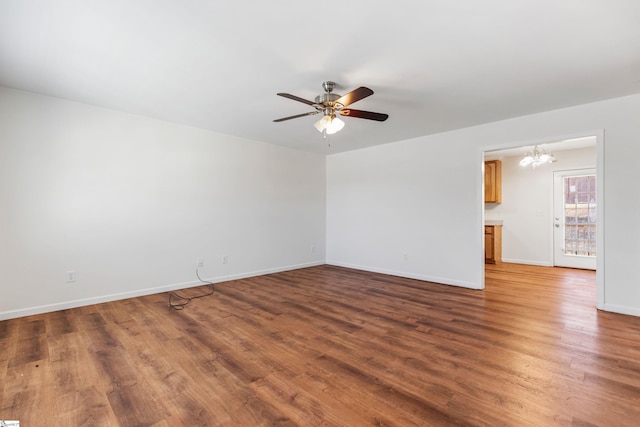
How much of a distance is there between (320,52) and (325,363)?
250 cm

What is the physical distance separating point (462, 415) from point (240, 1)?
2845 mm

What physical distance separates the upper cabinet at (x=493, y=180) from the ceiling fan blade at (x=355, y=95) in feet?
18.2

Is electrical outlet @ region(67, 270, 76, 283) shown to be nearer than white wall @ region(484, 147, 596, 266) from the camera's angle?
Yes

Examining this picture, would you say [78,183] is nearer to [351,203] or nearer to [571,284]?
[351,203]

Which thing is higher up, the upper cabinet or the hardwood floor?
the upper cabinet

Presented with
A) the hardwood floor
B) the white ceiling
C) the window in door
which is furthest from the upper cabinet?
the hardwood floor

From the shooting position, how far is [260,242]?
214 inches

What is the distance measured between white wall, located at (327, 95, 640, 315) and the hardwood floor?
80 cm

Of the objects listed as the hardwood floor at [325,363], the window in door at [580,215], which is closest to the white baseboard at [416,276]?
the hardwood floor at [325,363]

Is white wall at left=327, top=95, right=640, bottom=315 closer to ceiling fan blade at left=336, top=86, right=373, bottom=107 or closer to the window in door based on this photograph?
ceiling fan blade at left=336, top=86, right=373, bottom=107

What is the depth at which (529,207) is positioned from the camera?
6.52 m

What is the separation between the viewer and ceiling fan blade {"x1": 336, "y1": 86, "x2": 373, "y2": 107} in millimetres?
2447

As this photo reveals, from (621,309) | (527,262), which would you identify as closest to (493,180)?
(527,262)

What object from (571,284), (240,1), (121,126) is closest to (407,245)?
(571,284)
